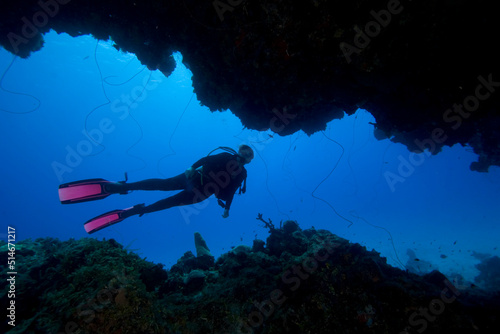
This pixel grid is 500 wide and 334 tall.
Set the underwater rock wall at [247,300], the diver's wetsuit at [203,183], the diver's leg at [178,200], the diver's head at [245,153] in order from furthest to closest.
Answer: the diver's head at [245,153] < the diver's leg at [178,200] < the diver's wetsuit at [203,183] < the underwater rock wall at [247,300]

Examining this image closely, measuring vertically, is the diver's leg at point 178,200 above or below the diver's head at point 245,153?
below

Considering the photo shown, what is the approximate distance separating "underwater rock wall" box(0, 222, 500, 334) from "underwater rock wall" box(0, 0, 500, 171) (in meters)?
4.39

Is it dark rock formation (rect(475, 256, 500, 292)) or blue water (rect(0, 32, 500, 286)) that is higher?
blue water (rect(0, 32, 500, 286))

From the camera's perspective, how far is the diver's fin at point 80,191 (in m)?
6.07

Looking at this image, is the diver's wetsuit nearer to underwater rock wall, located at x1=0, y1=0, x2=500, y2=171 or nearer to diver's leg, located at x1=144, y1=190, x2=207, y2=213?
diver's leg, located at x1=144, y1=190, x2=207, y2=213

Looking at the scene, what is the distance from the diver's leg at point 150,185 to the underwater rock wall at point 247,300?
2.33 metres

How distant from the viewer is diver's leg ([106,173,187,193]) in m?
6.69

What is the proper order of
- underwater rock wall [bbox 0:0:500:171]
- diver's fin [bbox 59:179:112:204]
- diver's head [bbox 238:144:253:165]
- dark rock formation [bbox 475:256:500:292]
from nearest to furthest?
underwater rock wall [bbox 0:0:500:171] → diver's fin [bbox 59:179:112:204] → diver's head [bbox 238:144:253:165] → dark rock formation [bbox 475:256:500:292]

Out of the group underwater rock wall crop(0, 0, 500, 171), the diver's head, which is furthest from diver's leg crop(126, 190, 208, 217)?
underwater rock wall crop(0, 0, 500, 171)

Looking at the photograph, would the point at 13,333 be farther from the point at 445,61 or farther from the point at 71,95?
the point at 71,95

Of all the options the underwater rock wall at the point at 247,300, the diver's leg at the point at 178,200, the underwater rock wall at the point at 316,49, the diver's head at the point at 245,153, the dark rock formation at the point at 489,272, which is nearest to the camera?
the underwater rock wall at the point at 247,300

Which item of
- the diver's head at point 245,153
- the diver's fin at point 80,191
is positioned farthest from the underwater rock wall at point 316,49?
the diver's fin at point 80,191

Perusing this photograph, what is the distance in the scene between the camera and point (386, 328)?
116 inches

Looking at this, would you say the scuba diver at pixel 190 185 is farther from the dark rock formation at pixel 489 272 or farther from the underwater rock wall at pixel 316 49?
the dark rock formation at pixel 489 272
